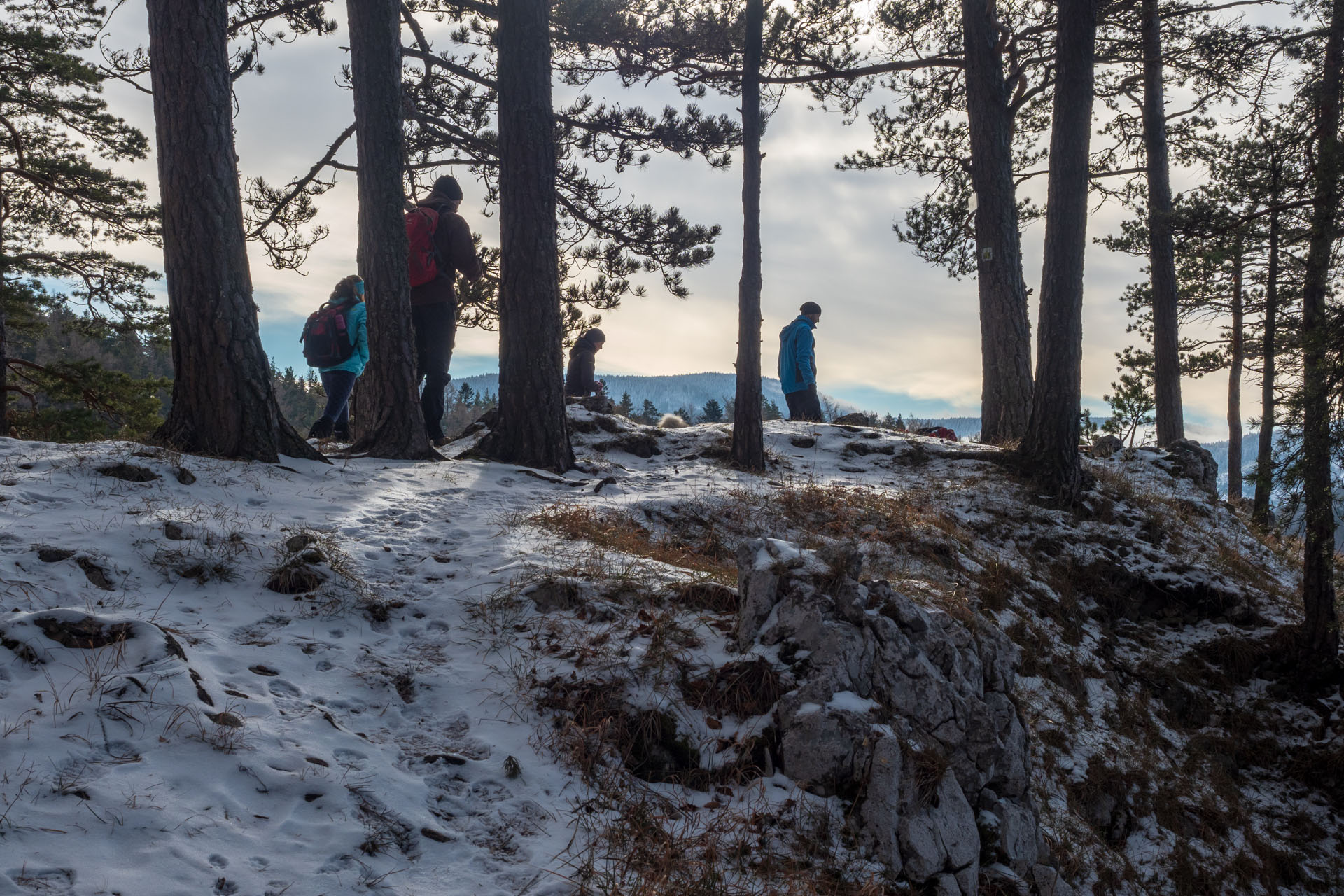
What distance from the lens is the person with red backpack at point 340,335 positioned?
7562 mm

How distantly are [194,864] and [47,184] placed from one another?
44.6 feet

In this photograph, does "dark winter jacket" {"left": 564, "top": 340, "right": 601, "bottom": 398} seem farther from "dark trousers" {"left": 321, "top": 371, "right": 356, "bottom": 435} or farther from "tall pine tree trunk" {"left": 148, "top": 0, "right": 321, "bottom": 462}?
"tall pine tree trunk" {"left": 148, "top": 0, "right": 321, "bottom": 462}

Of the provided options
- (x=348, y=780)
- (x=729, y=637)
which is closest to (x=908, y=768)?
(x=729, y=637)

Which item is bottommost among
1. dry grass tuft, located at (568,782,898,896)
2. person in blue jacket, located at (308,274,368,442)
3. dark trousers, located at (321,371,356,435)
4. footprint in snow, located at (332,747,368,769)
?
dry grass tuft, located at (568,782,898,896)

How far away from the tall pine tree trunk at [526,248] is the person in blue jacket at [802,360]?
4.53 metres

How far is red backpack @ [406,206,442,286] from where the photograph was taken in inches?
303

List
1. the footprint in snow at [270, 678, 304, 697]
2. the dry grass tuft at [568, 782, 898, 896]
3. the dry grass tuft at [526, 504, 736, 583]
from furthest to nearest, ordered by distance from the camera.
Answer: the dry grass tuft at [526, 504, 736, 583]
the footprint in snow at [270, 678, 304, 697]
the dry grass tuft at [568, 782, 898, 896]

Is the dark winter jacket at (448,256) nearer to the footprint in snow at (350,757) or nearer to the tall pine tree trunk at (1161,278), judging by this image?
the footprint in snow at (350,757)

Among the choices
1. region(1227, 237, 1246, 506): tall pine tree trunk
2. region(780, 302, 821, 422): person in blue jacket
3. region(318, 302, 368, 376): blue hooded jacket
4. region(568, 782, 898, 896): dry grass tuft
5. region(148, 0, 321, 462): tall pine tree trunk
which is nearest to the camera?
region(568, 782, 898, 896): dry grass tuft

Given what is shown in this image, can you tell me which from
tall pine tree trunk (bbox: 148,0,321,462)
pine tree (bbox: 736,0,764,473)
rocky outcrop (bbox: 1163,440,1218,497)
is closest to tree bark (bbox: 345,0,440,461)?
tall pine tree trunk (bbox: 148,0,321,462)

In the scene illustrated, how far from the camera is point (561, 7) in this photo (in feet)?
34.7

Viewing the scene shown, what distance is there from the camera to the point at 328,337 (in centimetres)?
755

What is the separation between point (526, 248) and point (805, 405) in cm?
557

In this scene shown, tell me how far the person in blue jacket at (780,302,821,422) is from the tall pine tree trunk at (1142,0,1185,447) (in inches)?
212
